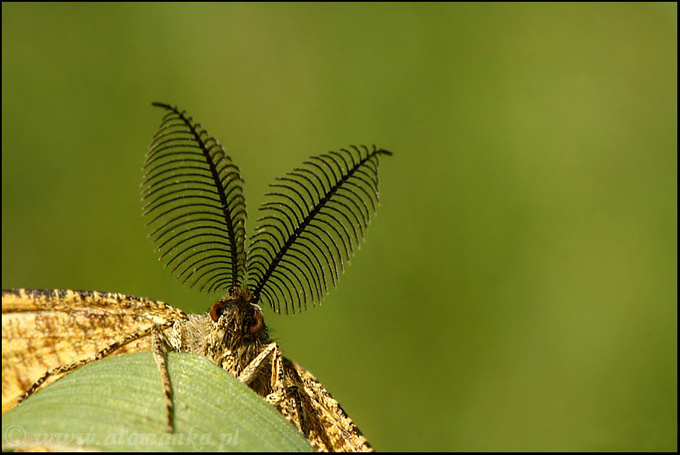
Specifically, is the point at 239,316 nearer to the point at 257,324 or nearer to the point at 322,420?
the point at 257,324

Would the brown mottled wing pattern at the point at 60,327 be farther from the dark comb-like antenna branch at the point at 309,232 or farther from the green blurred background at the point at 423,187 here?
the green blurred background at the point at 423,187

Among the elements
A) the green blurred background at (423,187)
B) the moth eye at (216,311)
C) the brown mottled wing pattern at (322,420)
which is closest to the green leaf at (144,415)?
the moth eye at (216,311)

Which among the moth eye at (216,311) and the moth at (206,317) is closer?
the moth at (206,317)

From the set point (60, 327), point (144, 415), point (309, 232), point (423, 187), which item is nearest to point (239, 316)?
point (309, 232)

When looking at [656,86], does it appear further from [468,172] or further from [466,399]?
[466,399]

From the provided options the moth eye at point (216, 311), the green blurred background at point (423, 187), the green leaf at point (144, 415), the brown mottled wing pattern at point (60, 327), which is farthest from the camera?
the green blurred background at point (423, 187)

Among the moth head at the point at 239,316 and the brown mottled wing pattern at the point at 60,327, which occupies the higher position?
the moth head at the point at 239,316
